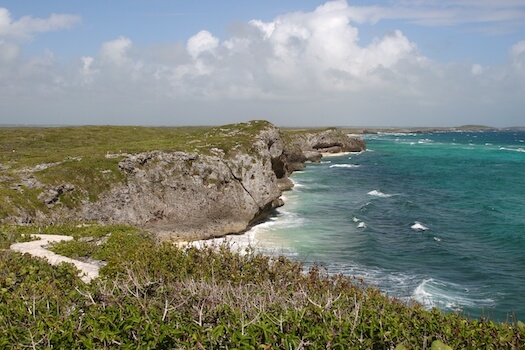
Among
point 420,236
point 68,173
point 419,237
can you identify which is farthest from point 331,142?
point 68,173

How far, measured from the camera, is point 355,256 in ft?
109

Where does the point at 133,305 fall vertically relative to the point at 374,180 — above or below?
above

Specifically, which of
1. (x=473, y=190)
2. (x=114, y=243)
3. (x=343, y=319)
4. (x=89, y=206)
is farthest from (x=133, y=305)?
(x=473, y=190)

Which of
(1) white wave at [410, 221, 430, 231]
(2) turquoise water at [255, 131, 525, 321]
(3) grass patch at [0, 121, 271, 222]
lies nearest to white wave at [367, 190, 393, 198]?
(2) turquoise water at [255, 131, 525, 321]

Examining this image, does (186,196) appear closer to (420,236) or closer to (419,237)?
(419,237)

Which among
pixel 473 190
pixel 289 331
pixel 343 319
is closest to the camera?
pixel 289 331

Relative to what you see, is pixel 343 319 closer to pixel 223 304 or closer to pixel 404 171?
pixel 223 304

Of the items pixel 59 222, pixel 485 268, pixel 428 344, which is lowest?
pixel 485 268

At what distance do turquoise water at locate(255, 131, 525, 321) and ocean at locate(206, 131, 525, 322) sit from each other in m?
0.08

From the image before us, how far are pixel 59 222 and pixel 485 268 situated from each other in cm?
3176

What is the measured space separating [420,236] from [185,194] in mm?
A: 22717

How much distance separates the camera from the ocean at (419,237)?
26.9 meters

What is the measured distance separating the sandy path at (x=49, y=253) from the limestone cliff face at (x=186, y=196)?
1336 centimetres

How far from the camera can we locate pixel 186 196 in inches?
1464
